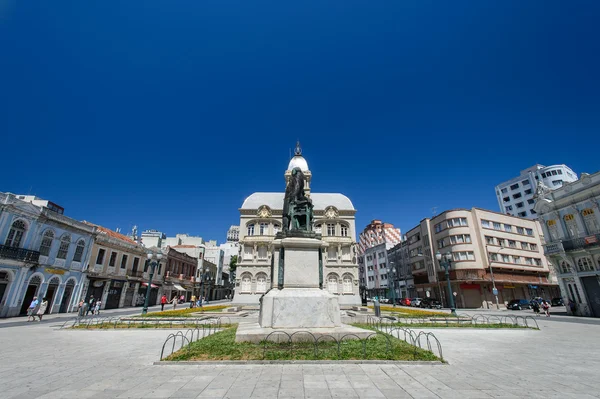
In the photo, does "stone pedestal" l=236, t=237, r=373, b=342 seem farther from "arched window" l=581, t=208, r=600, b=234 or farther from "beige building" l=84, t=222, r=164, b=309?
"beige building" l=84, t=222, r=164, b=309

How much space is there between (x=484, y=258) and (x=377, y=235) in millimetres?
53399

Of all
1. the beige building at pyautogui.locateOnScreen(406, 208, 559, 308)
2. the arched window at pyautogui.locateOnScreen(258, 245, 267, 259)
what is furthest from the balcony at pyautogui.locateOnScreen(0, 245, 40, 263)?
the beige building at pyautogui.locateOnScreen(406, 208, 559, 308)

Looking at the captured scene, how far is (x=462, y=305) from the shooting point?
43.4m

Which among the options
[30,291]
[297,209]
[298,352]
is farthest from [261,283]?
[298,352]

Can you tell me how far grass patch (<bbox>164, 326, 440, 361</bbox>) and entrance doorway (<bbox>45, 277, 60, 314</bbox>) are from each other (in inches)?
1073

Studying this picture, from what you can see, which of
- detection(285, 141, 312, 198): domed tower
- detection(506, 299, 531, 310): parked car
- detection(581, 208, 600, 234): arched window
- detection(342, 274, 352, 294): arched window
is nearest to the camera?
detection(581, 208, 600, 234): arched window

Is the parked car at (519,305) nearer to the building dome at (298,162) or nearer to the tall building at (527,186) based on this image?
the building dome at (298,162)

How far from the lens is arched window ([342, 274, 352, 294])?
42094mm

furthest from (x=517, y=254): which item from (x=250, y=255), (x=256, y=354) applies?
(x=256, y=354)

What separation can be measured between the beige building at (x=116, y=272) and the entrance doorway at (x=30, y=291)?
Answer: 5184 mm

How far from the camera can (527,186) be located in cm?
7919

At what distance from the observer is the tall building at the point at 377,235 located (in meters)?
96.6

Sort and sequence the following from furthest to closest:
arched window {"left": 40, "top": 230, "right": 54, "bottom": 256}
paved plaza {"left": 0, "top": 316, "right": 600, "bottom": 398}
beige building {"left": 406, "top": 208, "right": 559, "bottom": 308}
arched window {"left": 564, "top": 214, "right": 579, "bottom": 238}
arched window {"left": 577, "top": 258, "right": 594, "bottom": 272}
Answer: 1. beige building {"left": 406, "top": 208, "right": 559, "bottom": 308}
2. arched window {"left": 564, "top": 214, "right": 579, "bottom": 238}
3. arched window {"left": 577, "top": 258, "right": 594, "bottom": 272}
4. arched window {"left": 40, "top": 230, "right": 54, "bottom": 256}
5. paved plaza {"left": 0, "top": 316, "right": 600, "bottom": 398}

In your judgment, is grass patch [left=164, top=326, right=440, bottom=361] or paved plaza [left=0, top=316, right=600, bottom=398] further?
grass patch [left=164, top=326, right=440, bottom=361]
